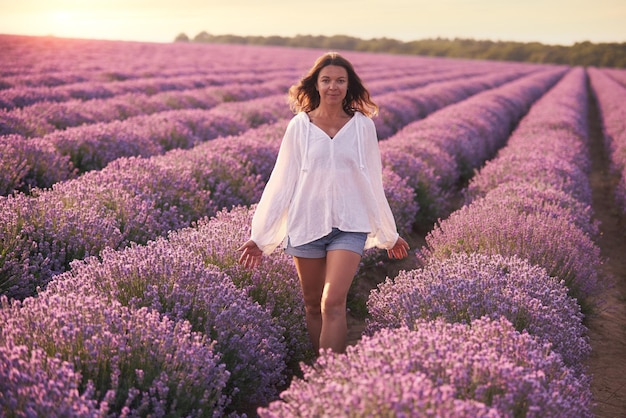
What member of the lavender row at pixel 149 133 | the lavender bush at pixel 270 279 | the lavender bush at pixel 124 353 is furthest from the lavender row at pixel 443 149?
the lavender bush at pixel 124 353

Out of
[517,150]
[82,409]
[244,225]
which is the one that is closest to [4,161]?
[244,225]

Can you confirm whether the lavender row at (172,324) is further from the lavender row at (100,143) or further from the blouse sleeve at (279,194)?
the lavender row at (100,143)

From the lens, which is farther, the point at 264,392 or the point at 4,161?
the point at 4,161

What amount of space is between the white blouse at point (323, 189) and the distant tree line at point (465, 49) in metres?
77.3

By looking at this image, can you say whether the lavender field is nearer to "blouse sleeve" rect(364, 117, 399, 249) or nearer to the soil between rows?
the soil between rows

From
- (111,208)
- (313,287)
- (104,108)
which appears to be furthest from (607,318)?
(104,108)

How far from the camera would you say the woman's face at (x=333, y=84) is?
3.07m

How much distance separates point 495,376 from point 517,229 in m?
2.52

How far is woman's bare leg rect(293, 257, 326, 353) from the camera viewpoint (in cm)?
301

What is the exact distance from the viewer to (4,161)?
204 inches

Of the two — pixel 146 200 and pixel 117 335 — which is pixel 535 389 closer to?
pixel 117 335

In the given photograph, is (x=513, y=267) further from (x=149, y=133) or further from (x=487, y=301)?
(x=149, y=133)

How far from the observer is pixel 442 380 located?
1.93 m

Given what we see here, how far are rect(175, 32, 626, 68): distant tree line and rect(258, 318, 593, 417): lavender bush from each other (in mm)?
78313
